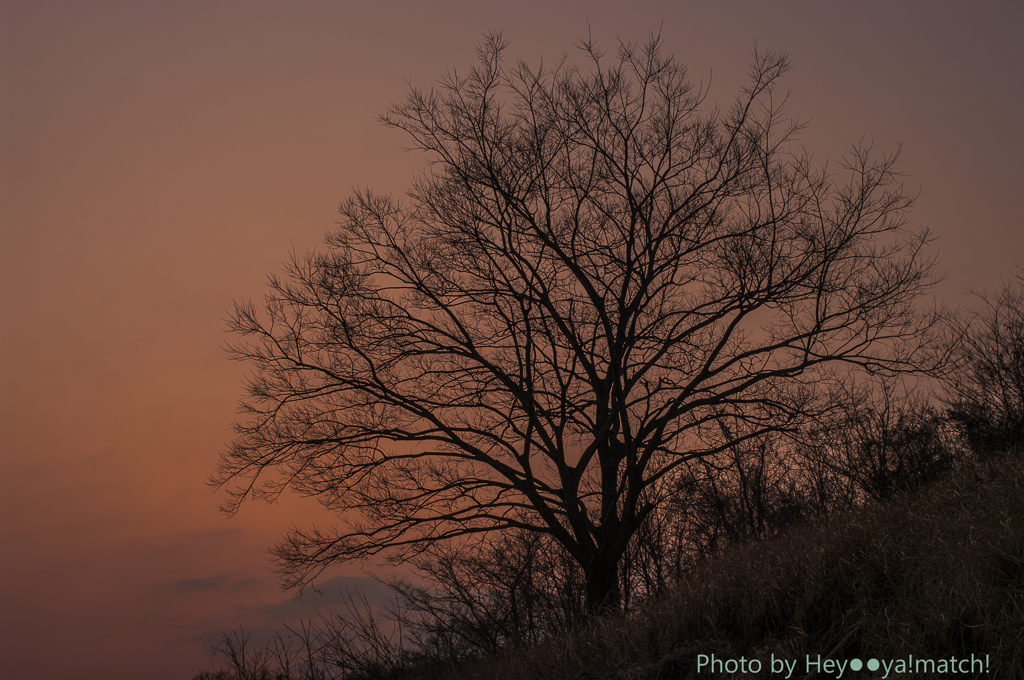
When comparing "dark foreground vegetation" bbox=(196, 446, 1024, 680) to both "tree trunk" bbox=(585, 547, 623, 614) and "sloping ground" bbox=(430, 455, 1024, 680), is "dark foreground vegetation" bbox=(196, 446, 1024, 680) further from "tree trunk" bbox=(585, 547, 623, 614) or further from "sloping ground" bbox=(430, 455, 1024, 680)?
"tree trunk" bbox=(585, 547, 623, 614)

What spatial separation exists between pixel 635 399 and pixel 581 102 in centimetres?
563

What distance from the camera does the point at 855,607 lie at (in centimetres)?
597

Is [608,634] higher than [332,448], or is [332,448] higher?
[332,448]

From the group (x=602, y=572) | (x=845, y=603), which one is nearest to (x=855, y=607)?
(x=845, y=603)

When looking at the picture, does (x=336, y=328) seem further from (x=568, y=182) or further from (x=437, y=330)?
(x=568, y=182)

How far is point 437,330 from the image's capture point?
13.4m

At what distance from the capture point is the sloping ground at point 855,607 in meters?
5.25

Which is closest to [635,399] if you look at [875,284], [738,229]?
[738,229]

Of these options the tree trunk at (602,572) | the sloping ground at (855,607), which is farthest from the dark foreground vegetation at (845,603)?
the tree trunk at (602,572)

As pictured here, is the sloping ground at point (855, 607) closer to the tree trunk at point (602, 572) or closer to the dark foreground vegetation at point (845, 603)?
the dark foreground vegetation at point (845, 603)

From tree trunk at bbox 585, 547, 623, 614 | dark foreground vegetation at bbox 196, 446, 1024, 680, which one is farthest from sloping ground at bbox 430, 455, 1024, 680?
tree trunk at bbox 585, 547, 623, 614

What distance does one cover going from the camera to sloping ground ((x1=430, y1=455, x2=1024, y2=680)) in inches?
207

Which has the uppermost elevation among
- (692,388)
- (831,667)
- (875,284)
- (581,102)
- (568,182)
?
(581,102)

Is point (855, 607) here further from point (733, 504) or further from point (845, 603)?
point (733, 504)
